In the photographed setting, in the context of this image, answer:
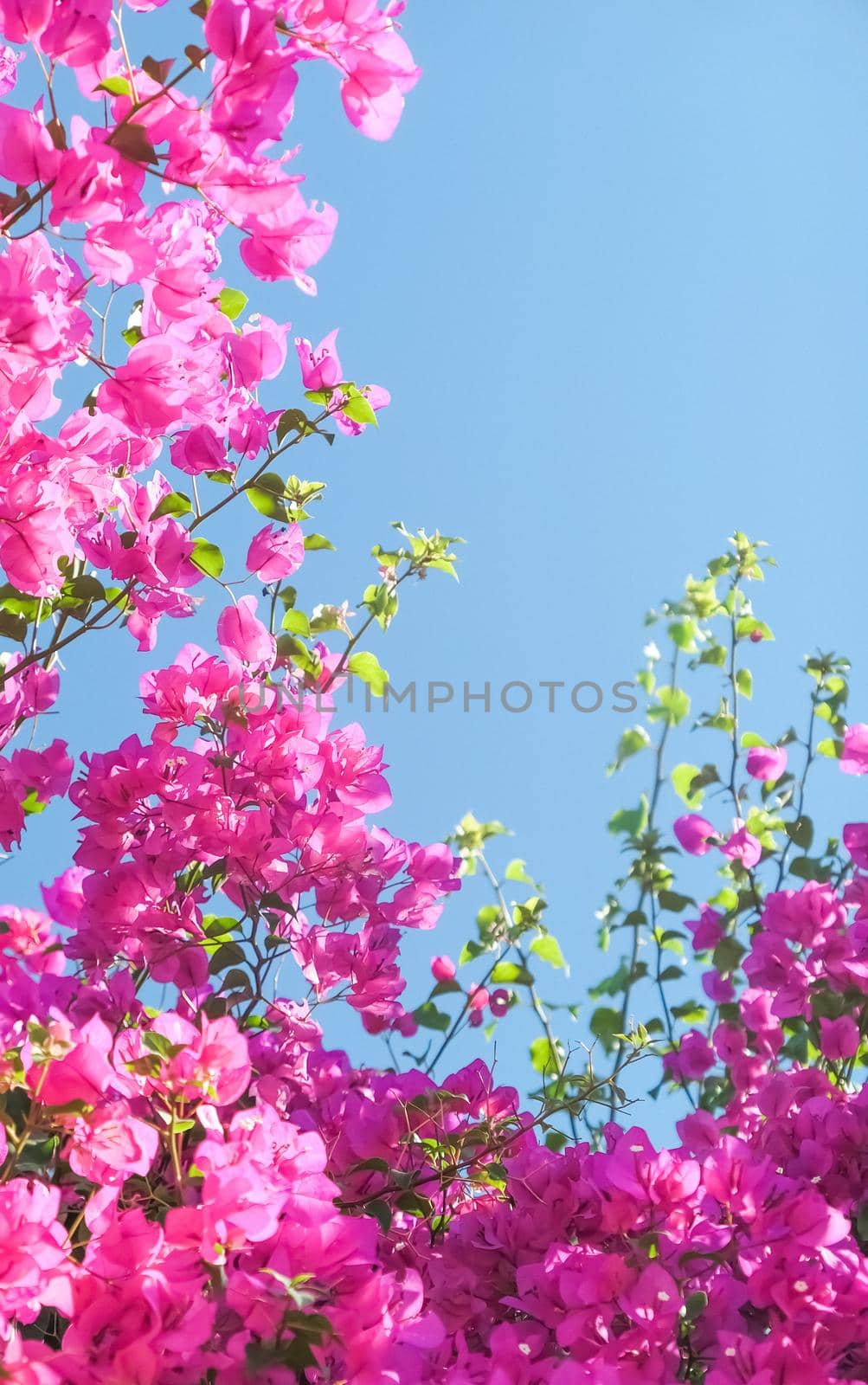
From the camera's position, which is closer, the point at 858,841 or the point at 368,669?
the point at 368,669

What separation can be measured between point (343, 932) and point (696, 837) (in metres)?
0.94

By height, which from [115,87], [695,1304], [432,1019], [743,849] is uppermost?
[743,849]

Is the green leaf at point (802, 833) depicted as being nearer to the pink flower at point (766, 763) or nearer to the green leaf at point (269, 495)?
the pink flower at point (766, 763)

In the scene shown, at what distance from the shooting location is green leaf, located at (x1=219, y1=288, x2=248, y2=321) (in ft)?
4.00

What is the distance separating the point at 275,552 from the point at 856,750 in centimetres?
101

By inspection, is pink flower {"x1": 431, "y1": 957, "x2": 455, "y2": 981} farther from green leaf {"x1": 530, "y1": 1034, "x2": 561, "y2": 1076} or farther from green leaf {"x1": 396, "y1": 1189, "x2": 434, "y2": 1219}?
green leaf {"x1": 396, "y1": 1189, "x2": 434, "y2": 1219}

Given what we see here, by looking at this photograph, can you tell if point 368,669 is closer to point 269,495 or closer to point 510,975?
point 269,495

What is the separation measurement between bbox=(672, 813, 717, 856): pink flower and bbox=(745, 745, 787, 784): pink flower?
122mm

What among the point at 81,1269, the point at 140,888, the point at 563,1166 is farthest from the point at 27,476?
the point at 563,1166

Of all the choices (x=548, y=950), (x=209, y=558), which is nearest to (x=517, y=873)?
(x=548, y=950)

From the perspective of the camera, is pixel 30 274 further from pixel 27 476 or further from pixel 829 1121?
pixel 829 1121

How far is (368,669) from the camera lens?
54.0 inches

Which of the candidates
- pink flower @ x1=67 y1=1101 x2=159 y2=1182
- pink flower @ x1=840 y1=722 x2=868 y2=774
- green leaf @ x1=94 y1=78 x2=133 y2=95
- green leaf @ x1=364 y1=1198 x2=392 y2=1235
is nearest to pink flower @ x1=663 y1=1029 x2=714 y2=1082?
pink flower @ x1=840 y1=722 x2=868 y2=774

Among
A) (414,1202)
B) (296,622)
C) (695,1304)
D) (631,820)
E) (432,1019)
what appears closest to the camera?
(695,1304)
